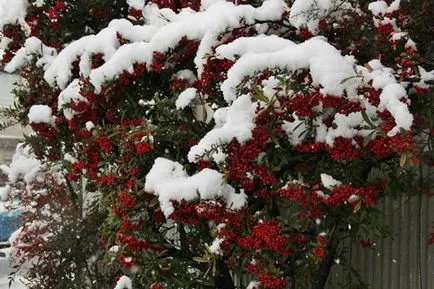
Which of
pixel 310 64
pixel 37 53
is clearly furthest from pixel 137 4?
pixel 310 64

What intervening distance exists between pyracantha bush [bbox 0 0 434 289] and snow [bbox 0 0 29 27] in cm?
74

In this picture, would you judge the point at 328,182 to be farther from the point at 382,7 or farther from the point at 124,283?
the point at 124,283

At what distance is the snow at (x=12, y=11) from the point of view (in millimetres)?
4852

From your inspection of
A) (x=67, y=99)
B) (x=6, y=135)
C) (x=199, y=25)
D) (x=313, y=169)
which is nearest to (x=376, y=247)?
(x=313, y=169)

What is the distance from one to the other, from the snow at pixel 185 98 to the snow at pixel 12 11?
1.89 metres

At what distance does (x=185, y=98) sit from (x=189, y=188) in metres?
0.62

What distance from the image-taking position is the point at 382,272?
440 centimetres

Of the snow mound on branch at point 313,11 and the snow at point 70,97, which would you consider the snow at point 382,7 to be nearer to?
the snow mound on branch at point 313,11

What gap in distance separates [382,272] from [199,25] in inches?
86.4

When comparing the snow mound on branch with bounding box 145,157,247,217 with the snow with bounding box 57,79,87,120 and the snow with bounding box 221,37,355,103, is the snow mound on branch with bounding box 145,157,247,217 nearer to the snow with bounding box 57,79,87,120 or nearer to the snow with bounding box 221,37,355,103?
the snow with bounding box 221,37,355,103

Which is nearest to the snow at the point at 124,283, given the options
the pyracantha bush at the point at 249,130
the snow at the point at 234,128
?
the pyracantha bush at the point at 249,130

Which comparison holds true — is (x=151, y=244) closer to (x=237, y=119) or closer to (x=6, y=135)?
(x=237, y=119)

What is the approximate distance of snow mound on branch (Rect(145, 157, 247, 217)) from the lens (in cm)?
329

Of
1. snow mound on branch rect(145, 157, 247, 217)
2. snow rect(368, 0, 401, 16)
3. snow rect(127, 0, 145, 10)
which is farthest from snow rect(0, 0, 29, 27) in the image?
snow rect(368, 0, 401, 16)
